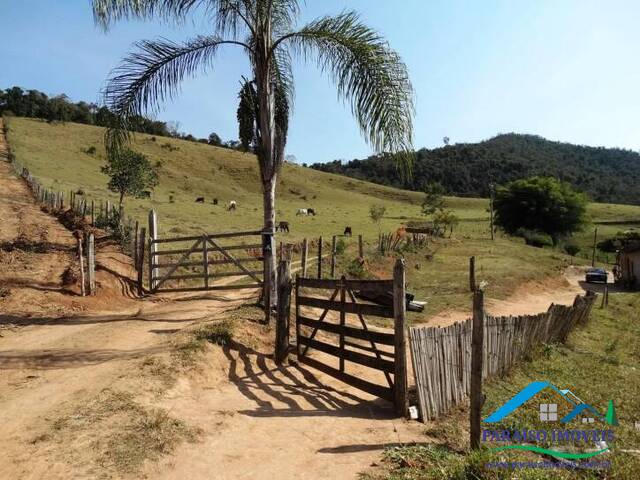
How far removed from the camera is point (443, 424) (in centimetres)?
706

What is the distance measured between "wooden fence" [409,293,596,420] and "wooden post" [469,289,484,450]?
1.33 meters

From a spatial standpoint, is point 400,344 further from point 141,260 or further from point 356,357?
point 141,260

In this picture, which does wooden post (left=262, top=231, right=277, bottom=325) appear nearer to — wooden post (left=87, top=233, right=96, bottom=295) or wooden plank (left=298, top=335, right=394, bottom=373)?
wooden plank (left=298, top=335, right=394, bottom=373)

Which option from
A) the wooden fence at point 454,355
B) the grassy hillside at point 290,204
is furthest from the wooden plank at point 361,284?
the grassy hillside at point 290,204

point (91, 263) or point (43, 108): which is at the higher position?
point (43, 108)

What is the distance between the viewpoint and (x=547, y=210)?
59.5 metres

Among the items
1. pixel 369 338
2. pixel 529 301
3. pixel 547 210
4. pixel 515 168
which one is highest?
pixel 515 168

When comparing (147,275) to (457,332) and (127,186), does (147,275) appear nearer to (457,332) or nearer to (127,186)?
(457,332)

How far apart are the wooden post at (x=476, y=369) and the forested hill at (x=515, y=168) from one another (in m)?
111

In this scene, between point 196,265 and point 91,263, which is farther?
point 196,265

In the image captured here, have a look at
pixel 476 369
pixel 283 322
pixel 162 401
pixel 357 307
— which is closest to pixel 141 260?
pixel 283 322

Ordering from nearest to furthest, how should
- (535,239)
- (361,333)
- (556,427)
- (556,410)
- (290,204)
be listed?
(556,427) < (556,410) < (361,333) < (535,239) < (290,204)

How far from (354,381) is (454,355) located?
1750 millimetres

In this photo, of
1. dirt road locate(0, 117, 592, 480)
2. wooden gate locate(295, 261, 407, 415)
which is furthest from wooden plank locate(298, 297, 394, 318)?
dirt road locate(0, 117, 592, 480)
